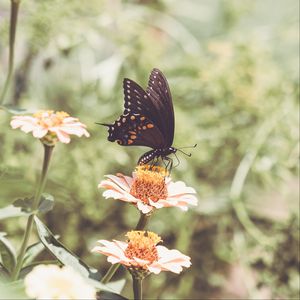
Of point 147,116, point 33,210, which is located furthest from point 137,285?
point 147,116

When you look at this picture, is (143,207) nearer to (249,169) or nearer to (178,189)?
(178,189)

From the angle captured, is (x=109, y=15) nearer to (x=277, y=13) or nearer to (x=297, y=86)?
(x=297, y=86)

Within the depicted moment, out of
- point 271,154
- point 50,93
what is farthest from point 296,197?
A: point 50,93

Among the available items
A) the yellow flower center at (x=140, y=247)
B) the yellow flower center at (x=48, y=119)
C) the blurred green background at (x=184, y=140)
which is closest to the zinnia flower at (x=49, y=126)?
the yellow flower center at (x=48, y=119)

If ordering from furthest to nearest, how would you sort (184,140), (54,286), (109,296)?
1. (184,140)
2. (109,296)
3. (54,286)

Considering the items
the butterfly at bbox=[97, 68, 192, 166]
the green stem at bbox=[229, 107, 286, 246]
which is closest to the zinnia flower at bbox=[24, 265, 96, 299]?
the butterfly at bbox=[97, 68, 192, 166]

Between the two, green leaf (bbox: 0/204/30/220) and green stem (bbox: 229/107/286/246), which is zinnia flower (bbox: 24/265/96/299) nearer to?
green leaf (bbox: 0/204/30/220)
